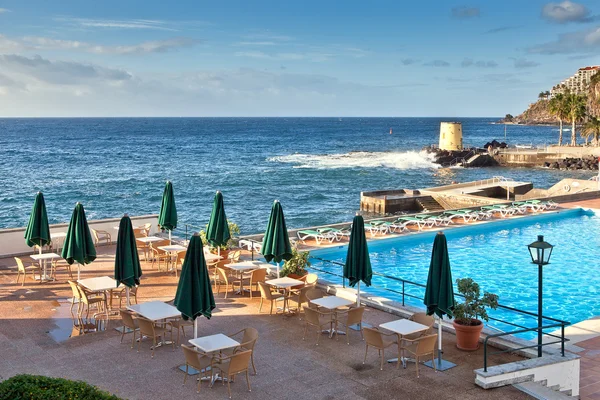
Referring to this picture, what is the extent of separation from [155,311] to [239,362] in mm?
2608

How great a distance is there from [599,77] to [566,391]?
140m

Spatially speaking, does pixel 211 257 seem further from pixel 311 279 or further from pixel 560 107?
pixel 560 107

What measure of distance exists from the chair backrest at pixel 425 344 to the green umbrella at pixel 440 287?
0.41 m

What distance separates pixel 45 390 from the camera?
6.36 m

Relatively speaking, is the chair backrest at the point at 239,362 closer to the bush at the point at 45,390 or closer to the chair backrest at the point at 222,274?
the bush at the point at 45,390

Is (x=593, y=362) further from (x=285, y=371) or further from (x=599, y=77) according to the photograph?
(x=599, y=77)

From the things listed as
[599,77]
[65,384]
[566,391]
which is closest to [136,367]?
[65,384]

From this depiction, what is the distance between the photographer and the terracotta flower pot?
34.9 ft

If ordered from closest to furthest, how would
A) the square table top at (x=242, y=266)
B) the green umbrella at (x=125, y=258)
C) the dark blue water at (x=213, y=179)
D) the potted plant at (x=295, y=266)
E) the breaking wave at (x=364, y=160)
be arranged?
the green umbrella at (x=125, y=258) → the potted plant at (x=295, y=266) → the square table top at (x=242, y=266) → the dark blue water at (x=213, y=179) → the breaking wave at (x=364, y=160)

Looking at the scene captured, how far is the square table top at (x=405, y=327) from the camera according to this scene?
32.9 ft

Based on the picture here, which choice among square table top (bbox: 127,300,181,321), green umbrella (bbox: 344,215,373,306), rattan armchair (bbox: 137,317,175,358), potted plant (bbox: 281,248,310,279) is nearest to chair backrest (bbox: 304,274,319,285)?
potted plant (bbox: 281,248,310,279)

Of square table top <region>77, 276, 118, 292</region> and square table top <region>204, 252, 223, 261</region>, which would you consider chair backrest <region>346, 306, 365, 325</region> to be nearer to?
square table top <region>77, 276, 118, 292</region>

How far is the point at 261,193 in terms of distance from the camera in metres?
55.8

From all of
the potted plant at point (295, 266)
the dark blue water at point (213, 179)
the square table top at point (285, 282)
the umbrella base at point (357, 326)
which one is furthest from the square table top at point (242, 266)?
the dark blue water at point (213, 179)
